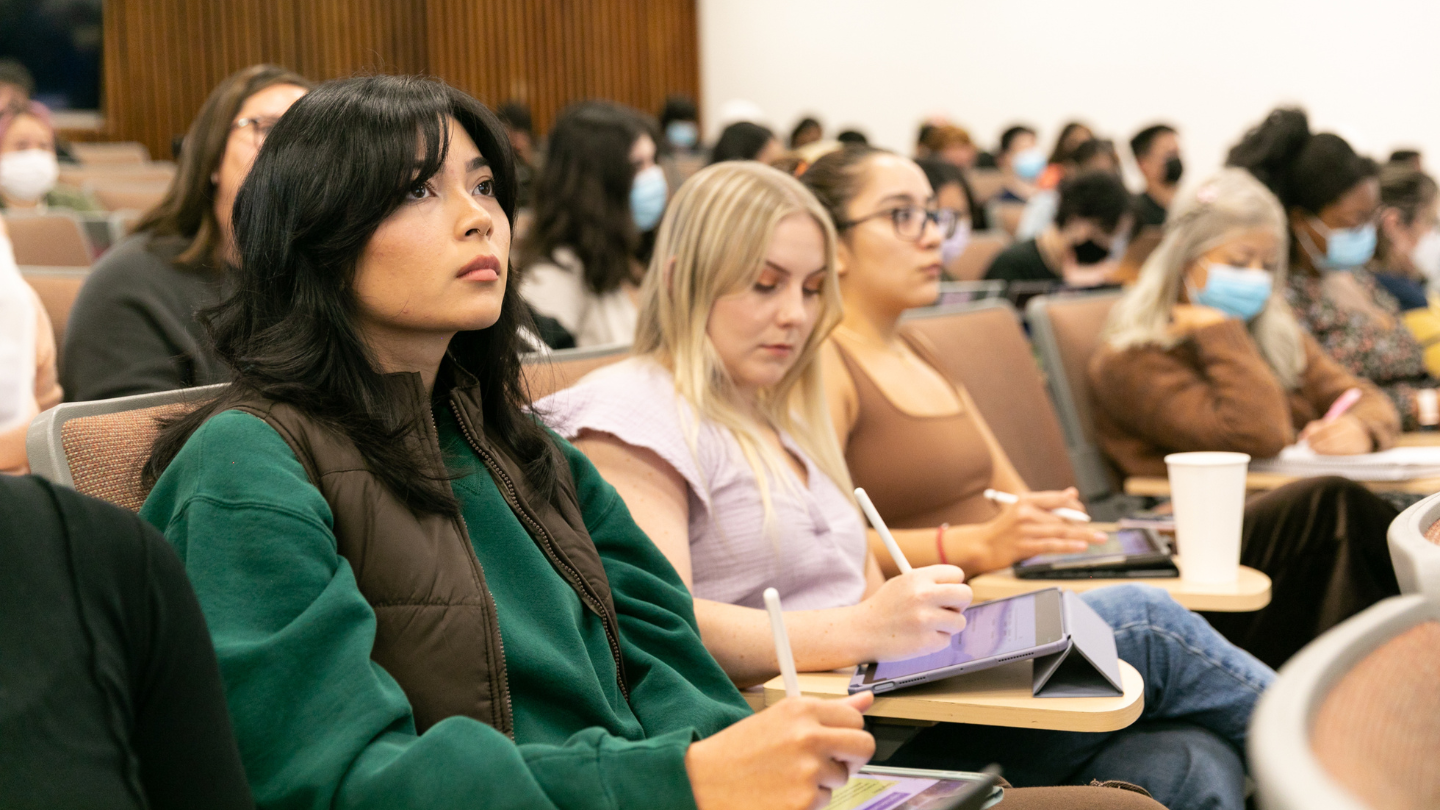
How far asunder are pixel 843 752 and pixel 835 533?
0.80 m

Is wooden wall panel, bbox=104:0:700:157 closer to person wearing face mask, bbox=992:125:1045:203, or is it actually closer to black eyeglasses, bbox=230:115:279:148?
person wearing face mask, bbox=992:125:1045:203

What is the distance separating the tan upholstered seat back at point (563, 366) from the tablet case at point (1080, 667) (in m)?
0.65

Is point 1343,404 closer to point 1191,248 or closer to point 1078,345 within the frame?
point 1191,248

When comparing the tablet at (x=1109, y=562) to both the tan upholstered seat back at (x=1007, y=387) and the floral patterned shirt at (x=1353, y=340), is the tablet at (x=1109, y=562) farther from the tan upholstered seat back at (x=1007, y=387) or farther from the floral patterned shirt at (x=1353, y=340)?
the floral patterned shirt at (x=1353, y=340)

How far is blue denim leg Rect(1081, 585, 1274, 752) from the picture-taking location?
5.16 ft

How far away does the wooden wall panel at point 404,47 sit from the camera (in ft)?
30.3

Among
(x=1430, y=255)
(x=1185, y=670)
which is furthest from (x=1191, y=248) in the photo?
(x=1430, y=255)

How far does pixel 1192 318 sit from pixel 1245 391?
210 mm

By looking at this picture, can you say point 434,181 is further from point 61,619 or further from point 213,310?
point 61,619

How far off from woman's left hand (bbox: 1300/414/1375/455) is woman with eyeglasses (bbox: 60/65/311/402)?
220 cm

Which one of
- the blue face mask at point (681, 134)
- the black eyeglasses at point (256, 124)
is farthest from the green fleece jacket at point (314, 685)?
the blue face mask at point (681, 134)

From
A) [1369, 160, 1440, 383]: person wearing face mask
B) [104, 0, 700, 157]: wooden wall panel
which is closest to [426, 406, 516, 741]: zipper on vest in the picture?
[1369, 160, 1440, 383]: person wearing face mask

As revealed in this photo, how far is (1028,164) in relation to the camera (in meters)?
8.27

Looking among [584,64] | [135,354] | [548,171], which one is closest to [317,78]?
[584,64]
